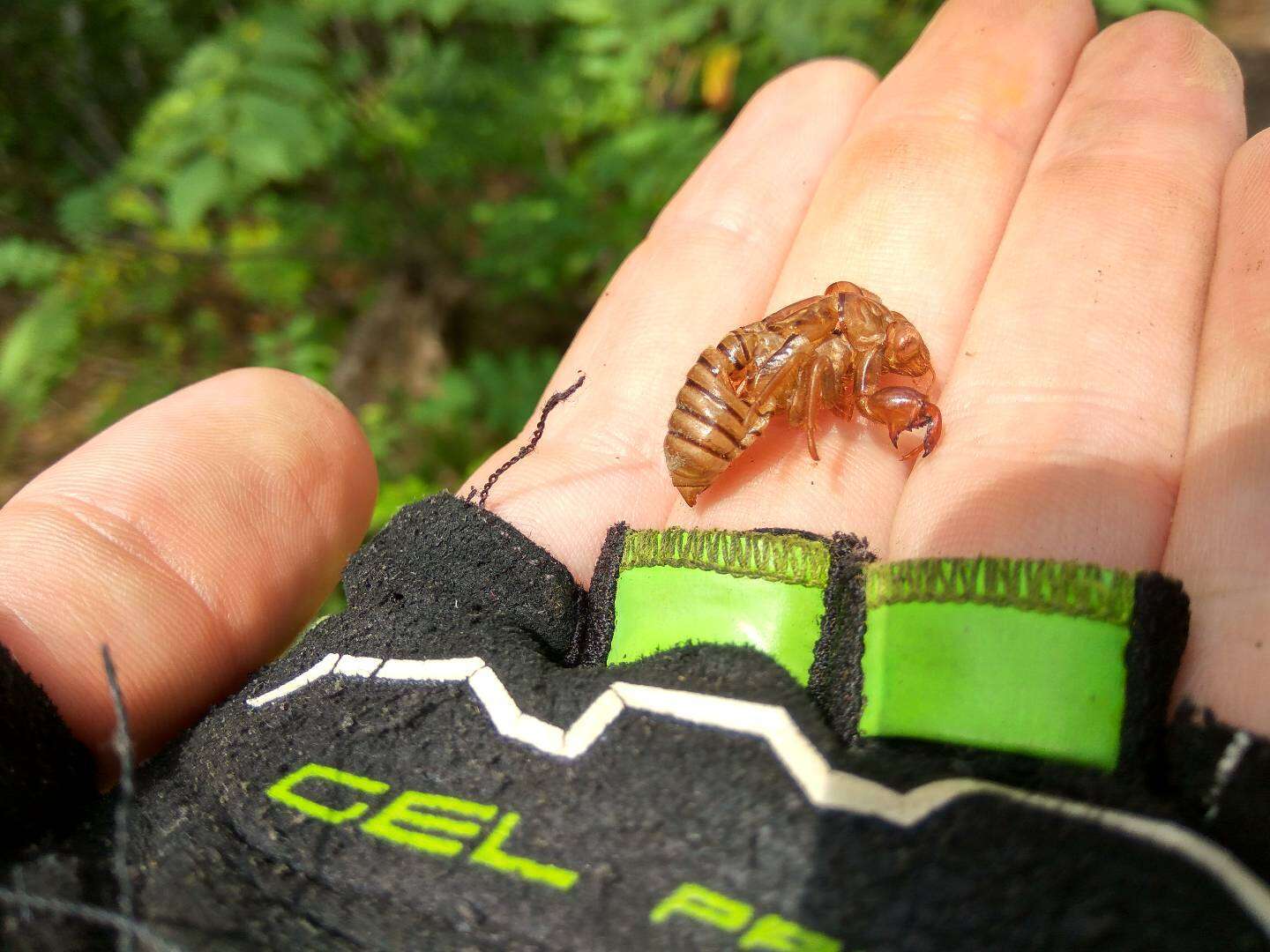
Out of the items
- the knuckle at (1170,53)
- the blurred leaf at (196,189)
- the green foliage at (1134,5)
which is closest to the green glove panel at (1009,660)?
the knuckle at (1170,53)

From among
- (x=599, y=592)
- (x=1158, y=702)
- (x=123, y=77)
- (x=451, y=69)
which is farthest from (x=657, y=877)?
(x=123, y=77)

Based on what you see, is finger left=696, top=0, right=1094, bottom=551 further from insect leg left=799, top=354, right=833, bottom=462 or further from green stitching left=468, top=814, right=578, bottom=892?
green stitching left=468, top=814, right=578, bottom=892

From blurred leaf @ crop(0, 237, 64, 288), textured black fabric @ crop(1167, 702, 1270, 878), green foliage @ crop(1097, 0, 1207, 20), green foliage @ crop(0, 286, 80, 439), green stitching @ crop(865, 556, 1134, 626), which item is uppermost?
green foliage @ crop(1097, 0, 1207, 20)

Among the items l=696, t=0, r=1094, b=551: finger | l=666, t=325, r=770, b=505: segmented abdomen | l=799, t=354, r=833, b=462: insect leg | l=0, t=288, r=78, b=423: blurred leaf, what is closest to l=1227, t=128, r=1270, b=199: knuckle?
l=696, t=0, r=1094, b=551: finger

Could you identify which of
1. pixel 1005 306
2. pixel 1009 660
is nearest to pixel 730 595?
pixel 1009 660

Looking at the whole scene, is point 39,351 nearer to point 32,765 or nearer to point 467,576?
point 32,765

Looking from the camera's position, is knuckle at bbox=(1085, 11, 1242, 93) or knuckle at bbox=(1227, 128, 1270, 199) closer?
knuckle at bbox=(1227, 128, 1270, 199)

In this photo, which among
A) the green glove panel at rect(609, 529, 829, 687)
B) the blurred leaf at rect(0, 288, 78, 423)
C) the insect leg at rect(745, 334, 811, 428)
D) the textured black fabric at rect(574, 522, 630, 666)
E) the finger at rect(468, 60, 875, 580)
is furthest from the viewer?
the blurred leaf at rect(0, 288, 78, 423)
